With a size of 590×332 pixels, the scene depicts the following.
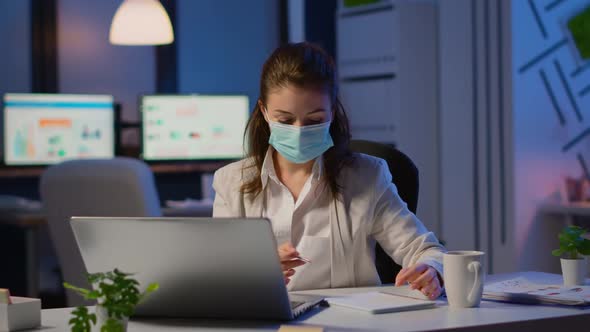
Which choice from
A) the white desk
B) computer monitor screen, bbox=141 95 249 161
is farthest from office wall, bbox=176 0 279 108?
the white desk

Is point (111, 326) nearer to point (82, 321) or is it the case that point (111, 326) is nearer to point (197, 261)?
point (82, 321)

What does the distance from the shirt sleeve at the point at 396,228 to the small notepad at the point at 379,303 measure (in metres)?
0.31

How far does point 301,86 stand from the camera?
2.03 meters

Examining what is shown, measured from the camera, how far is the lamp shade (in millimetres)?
4758

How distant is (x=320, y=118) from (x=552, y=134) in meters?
2.77

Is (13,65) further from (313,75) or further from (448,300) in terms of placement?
(448,300)

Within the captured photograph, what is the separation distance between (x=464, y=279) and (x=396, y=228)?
467 millimetres

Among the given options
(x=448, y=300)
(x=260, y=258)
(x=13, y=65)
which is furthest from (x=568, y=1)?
(x=260, y=258)

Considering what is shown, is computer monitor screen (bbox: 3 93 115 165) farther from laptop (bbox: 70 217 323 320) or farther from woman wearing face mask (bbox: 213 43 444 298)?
laptop (bbox: 70 217 323 320)

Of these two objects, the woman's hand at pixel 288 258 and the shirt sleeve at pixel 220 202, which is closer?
→ the woman's hand at pixel 288 258

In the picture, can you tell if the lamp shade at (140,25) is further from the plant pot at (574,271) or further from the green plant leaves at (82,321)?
the green plant leaves at (82,321)

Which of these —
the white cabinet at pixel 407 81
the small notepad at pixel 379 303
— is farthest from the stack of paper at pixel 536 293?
the white cabinet at pixel 407 81

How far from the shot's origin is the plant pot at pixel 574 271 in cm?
184

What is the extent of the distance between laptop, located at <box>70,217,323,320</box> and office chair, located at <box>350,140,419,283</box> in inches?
29.7
